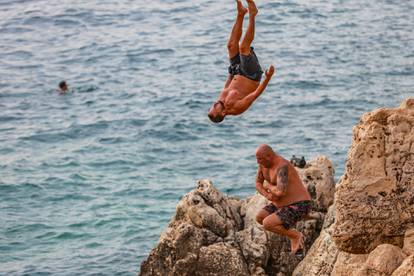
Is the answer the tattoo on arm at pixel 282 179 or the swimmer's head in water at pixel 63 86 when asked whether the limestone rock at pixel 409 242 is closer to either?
the tattoo on arm at pixel 282 179

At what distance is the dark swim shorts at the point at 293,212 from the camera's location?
73.5ft

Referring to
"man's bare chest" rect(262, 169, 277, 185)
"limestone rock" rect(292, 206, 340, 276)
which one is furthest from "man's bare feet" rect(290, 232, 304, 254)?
"man's bare chest" rect(262, 169, 277, 185)

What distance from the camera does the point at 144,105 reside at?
45812mm

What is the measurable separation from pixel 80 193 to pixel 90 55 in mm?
13596

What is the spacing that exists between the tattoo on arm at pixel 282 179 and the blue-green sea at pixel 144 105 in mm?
11351

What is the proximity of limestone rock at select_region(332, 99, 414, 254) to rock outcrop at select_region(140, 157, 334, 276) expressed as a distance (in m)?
5.04

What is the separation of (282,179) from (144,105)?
23774 mm

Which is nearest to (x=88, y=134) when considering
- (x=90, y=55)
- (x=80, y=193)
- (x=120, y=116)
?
(x=120, y=116)

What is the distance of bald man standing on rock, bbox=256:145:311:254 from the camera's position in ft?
73.6

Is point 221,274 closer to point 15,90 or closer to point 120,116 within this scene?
point 120,116

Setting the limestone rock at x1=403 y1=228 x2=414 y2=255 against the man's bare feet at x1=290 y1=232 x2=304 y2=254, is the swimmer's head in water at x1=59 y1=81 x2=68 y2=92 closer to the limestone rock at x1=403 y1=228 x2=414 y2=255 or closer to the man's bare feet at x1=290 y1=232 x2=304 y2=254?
the man's bare feet at x1=290 y1=232 x2=304 y2=254

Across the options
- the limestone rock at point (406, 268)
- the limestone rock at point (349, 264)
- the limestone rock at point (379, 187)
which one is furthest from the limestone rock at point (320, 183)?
the limestone rock at point (406, 268)

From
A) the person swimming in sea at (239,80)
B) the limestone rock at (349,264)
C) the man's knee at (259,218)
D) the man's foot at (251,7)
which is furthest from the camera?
the man's knee at (259,218)

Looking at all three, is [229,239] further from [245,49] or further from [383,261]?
[383,261]
